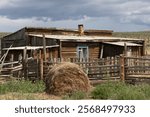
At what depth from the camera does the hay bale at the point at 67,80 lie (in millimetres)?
13109

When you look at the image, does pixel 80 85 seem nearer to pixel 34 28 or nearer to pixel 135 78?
pixel 135 78

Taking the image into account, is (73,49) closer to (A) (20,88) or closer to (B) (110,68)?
(B) (110,68)

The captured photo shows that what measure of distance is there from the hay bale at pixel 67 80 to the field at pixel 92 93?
32cm

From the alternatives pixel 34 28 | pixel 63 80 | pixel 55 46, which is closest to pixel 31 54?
pixel 55 46

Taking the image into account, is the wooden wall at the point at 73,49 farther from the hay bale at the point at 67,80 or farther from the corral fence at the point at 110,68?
the hay bale at the point at 67,80

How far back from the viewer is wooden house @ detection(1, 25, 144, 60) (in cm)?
2761

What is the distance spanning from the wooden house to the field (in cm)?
1023

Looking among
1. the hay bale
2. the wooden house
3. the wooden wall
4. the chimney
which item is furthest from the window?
the hay bale

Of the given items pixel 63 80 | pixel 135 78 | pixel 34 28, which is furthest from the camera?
pixel 34 28

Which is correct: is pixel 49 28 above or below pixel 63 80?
above

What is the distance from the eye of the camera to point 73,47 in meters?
28.7

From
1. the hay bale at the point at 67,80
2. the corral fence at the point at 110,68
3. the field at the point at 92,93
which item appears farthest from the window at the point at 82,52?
the hay bale at the point at 67,80

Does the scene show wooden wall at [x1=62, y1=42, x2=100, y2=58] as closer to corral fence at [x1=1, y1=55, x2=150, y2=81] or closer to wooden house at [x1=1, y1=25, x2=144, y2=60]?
wooden house at [x1=1, y1=25, x2=144, y2=60]

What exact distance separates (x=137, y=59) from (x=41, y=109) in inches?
545
